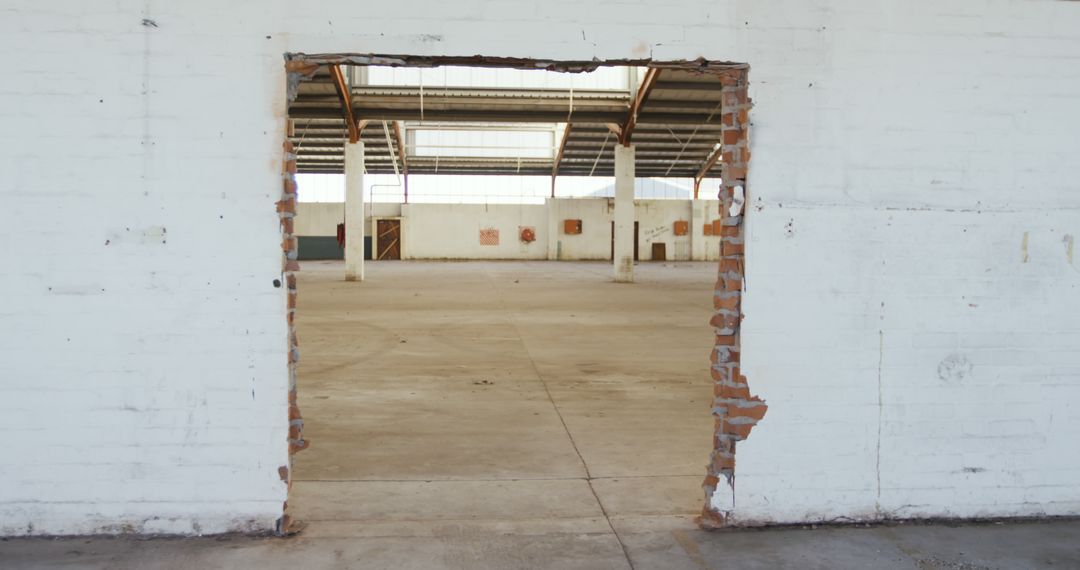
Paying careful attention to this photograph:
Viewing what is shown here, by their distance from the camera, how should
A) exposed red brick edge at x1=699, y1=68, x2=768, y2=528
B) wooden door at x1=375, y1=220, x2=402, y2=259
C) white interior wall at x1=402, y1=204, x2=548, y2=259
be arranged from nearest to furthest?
1. exposed red brick edge at x1=699, y1=68, x2=768, y2=528
2. wooden door at x1=375, y1=220, x2=402, y2=259
3. white interior wall at x1=402, y1=204, x2=548, y2=259

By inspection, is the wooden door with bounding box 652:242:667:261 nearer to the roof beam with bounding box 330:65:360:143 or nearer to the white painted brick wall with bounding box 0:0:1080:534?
the roof beam with bounding box 330:65:360:143

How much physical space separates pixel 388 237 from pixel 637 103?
18.4 metres

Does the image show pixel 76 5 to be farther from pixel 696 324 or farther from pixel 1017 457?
pixel 696 324

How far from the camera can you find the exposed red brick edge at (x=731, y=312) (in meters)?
4.18

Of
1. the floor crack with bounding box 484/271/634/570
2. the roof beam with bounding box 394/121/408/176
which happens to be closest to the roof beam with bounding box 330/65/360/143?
the roof beam with bounding box 394/121/408/176

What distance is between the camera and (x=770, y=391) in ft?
13.8

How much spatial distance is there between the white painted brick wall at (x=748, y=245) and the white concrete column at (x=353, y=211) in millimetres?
19293

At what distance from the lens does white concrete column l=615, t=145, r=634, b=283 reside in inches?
914

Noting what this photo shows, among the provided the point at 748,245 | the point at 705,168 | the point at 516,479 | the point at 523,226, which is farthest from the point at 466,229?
the point at 748,245

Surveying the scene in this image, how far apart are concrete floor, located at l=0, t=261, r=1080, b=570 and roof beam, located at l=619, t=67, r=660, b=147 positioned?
10815 mm

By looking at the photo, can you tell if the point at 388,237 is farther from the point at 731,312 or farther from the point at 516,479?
the point at 731,312

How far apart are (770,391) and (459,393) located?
4.08 m

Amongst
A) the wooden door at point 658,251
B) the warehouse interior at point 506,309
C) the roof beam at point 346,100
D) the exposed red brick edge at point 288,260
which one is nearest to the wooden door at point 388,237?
the warehouse interior at point 506,309

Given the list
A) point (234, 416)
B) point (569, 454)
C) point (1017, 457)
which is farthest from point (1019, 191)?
point (234, 416)
